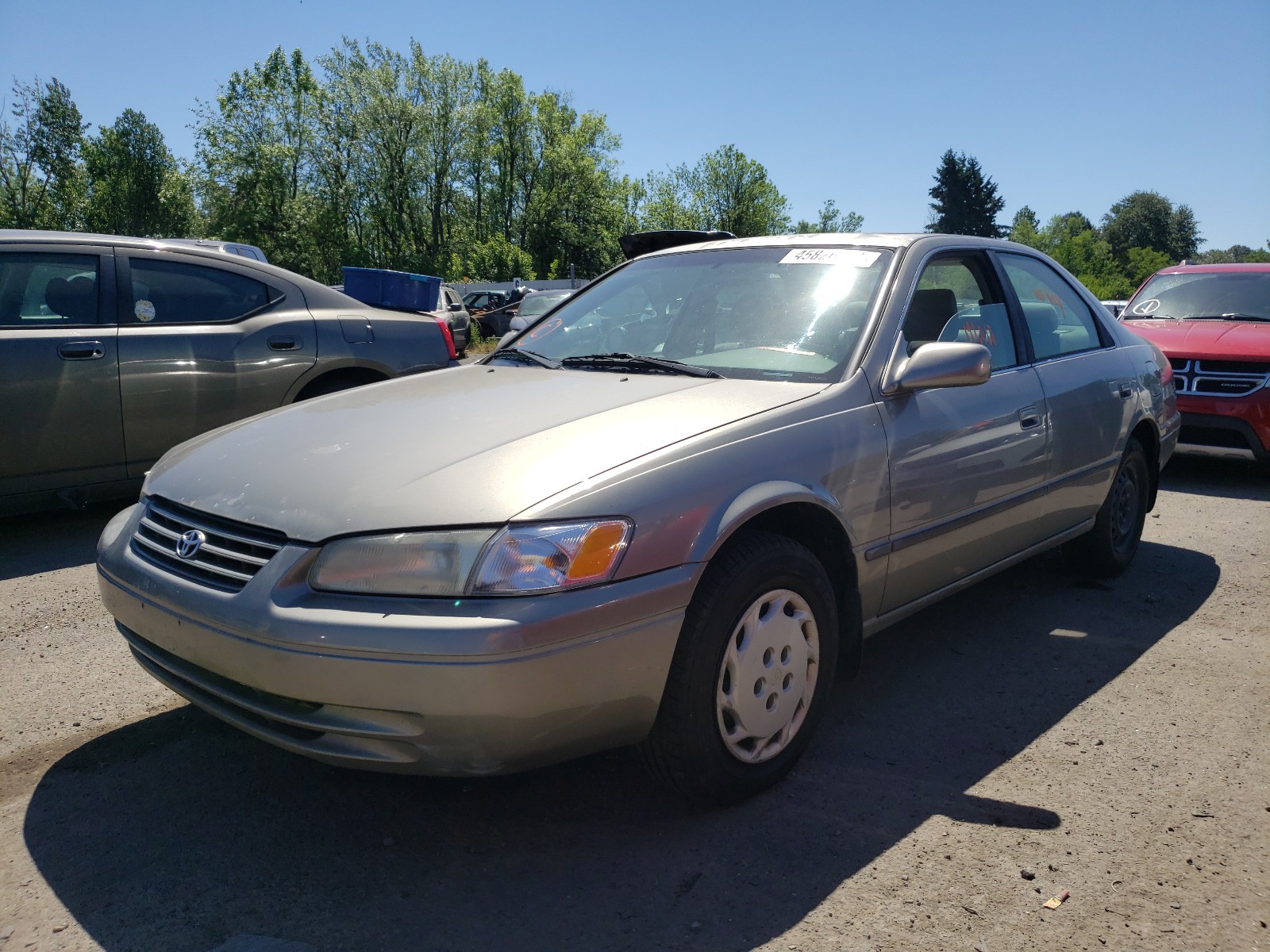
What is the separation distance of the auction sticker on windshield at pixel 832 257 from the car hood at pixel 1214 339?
446cm

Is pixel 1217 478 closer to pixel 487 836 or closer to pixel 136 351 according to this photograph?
pixel 487 836

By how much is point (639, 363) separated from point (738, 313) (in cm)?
41

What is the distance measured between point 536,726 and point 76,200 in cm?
5560

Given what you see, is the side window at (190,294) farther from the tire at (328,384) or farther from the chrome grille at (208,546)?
the chrome grille at (208,546)

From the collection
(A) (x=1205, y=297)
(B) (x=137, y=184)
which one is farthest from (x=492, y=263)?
(A) (x=1205, y=297)

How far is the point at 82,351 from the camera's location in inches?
203

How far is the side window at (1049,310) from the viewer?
13.5 ft

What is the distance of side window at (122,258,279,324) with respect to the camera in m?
5.49

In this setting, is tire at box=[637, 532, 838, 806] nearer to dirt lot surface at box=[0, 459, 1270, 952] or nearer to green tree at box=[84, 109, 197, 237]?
dirt lot surface at box=[0, 459, 1270, 952]

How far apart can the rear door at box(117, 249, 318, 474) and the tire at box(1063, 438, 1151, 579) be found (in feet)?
14.4

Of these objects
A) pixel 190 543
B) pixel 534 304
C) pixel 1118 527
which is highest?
pixel 534 304

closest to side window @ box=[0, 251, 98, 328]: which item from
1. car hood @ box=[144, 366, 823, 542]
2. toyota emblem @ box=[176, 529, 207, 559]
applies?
car hood @ box=[144, 366, 823, 542]

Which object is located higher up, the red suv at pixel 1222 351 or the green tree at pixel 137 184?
the green tree at pixel 137 184

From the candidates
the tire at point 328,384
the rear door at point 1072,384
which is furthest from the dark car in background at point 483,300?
the rear door at point 1072,384
